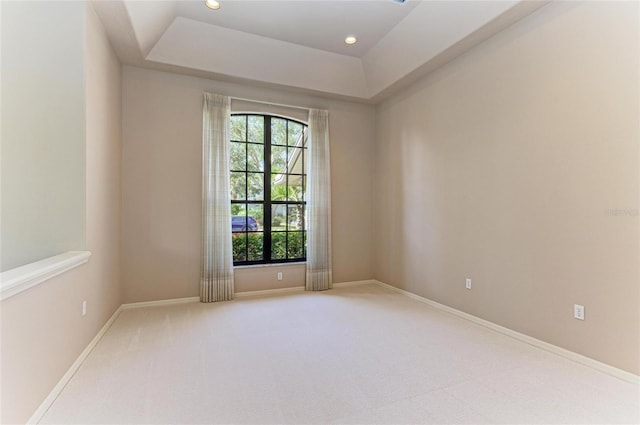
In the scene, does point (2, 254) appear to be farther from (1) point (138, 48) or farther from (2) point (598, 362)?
(2) point (598, 362)

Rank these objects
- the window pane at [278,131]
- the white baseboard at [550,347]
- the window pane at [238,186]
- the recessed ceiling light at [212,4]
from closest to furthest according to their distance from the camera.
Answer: the white baseboard at [550,347] < the recessed ceiling light at [212,4] < the window pane at [238,186] < the window pane at [278,131]

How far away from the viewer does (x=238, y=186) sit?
4477 mm

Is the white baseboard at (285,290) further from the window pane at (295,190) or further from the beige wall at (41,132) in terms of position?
the beige wall at (41,132)

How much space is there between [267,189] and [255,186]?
183 millimetres

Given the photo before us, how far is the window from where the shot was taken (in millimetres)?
4492

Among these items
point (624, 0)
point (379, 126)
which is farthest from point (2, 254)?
point (624, 0)

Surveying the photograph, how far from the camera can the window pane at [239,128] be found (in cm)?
447

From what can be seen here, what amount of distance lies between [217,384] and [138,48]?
3.44 metres

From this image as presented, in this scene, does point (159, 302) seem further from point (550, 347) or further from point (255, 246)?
point (550, 347)

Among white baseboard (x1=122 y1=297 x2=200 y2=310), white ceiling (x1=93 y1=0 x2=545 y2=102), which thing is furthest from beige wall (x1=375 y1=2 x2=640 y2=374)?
white baseboard (x1=122 y1=297 x2=200 y2=310)

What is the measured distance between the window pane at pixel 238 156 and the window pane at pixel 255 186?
6.8 inches

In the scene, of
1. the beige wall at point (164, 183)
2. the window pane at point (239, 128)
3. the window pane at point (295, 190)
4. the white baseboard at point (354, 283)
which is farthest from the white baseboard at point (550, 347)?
the window pane at point (239, 128)

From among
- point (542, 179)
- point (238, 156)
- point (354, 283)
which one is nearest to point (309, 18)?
point (238, 156)

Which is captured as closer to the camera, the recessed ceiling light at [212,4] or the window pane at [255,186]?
the recessed ceiling light at [212,4]
